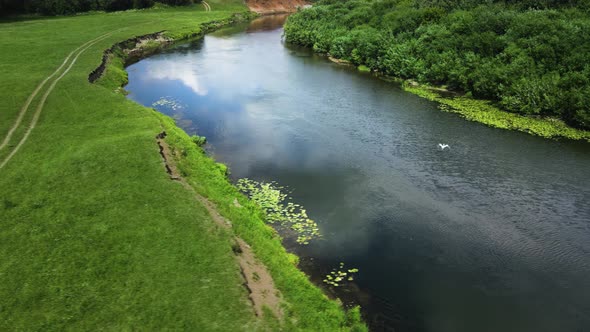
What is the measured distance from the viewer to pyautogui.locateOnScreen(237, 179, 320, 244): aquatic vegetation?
93.6 feet

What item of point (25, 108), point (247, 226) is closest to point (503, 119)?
point (247, 226)

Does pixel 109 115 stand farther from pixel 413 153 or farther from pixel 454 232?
pixel 454 232

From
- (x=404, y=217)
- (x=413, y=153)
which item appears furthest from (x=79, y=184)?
(x=413, y=153)

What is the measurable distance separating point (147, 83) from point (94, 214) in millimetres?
43785

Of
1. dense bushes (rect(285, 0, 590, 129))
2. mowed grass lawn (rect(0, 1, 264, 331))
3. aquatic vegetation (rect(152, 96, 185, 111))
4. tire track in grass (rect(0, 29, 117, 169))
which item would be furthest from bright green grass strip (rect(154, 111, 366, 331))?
dense bushes (rect(285, 0, 590, 129))

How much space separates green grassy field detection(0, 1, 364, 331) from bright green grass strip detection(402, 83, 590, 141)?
3329cm

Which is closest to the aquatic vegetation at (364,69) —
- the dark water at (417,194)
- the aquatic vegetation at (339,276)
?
the dark water at (417,194)

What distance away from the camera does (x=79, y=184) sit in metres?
28.1

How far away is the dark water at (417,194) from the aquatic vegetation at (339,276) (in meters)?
0.55

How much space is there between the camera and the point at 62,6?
111312mm

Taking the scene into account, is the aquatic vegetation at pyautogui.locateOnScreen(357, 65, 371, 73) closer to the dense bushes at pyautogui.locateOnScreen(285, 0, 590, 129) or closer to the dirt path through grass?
the dense bushes at pyautogui.locateOnScreen(285, 0, 590, 129)

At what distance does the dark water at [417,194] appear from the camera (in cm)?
2345

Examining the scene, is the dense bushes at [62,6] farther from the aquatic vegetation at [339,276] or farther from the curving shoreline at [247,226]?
the aquatic vegetation at [339,276]

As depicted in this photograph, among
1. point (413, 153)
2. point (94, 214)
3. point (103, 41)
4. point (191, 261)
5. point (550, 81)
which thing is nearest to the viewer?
point (191, 261)
